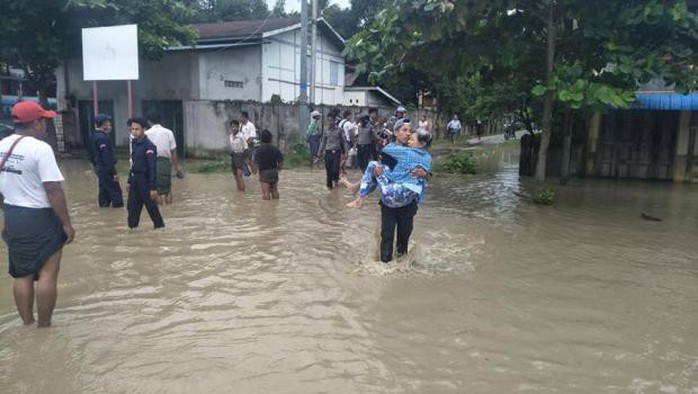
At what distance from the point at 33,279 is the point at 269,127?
581 inches

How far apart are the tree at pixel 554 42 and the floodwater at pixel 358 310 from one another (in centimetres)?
240

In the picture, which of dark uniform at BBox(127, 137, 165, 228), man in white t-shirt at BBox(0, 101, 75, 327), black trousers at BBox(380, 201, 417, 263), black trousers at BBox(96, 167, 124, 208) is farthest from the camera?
black trousers at BBox(96, 167, 124, 208)

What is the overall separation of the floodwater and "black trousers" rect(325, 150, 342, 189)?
2815 mm

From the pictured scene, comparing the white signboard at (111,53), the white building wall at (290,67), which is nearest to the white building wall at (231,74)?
the white building wall at (290,67)

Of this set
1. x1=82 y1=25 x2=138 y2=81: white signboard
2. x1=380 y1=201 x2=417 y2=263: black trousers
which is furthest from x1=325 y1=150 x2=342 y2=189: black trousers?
x1=380 y1=201 x2=417 y2=263: black trousers

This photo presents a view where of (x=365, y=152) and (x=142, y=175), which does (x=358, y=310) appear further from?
(x=365, y=152)

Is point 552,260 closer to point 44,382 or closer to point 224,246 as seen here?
point 224,246

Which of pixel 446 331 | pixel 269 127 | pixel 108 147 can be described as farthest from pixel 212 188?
pixel 446 331

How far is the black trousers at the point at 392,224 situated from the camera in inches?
240

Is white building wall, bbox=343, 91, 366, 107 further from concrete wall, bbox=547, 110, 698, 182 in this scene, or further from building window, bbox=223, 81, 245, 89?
concrete wall, bbox=547, 110, 698, 182

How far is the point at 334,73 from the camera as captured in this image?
2839 centimetres

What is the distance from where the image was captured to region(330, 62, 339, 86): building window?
1107 inches

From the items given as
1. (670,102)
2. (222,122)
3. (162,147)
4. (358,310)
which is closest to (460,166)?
(670,102)

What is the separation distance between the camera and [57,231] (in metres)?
4.45
